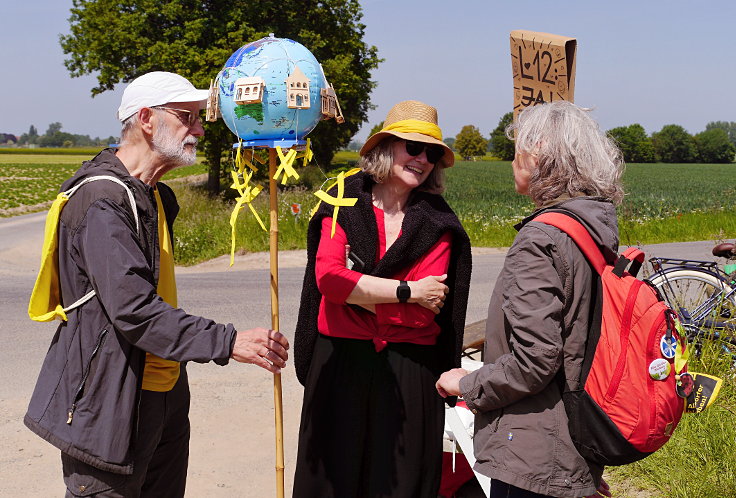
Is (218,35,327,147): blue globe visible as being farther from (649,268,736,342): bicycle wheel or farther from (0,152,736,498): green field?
(649,268,736,342): bicycle wheel

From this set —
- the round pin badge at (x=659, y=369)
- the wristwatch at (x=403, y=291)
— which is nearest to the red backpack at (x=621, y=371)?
the round pin badge at (x=659, y=369)

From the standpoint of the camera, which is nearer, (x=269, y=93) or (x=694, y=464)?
(x=269, y=93)

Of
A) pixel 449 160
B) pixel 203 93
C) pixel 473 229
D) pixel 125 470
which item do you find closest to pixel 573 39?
pixel 449 160

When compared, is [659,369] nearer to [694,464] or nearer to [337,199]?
[337,199]

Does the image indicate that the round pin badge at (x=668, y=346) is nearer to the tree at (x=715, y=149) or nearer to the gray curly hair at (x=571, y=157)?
the gray curly hair at (x=571, y=157)

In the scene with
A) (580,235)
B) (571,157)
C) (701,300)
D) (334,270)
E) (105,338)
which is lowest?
(701,300)

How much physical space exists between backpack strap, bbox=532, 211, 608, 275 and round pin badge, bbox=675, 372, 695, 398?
0.41 m

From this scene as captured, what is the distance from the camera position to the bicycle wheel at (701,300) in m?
5.11

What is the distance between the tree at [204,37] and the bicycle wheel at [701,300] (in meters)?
15.4

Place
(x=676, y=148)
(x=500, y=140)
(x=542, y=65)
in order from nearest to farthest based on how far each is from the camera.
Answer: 1. (x=542, y=65)
2. (x=676, y=148)
3. (x=500, y=140)

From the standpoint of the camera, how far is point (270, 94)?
2.34 metres

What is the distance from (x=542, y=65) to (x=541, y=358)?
238cm

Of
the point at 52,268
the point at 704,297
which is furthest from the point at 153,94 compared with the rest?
the point at 704,297

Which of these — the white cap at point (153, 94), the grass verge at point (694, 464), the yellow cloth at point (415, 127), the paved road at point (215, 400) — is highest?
the white cap at point (153, 94)
